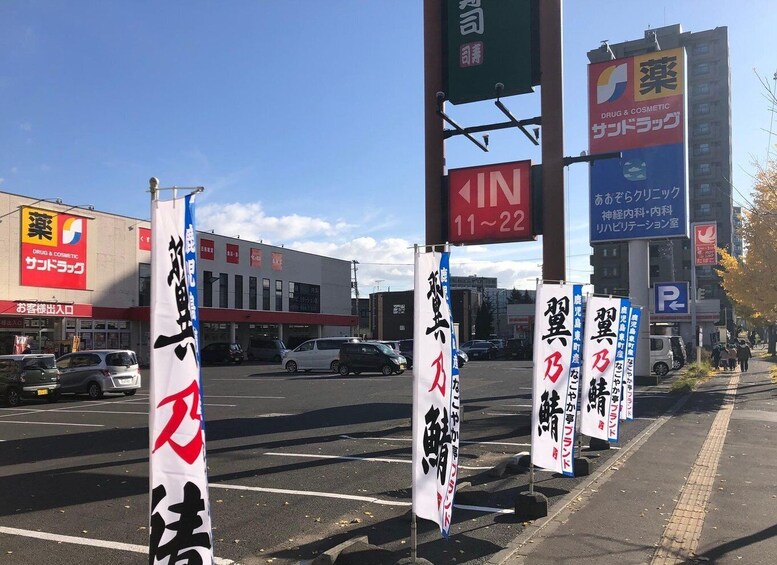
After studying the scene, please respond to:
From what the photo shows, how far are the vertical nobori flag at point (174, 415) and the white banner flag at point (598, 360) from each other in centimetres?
669

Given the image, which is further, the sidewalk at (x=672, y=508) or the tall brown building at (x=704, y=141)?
the tall brown building at (x=704, y=141)

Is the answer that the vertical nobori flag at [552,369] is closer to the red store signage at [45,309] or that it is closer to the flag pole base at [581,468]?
the flag pole base at [581,468]

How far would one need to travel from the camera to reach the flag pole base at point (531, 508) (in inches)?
263

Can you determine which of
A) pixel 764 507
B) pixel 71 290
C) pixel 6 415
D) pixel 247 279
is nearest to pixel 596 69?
pixel 764 507

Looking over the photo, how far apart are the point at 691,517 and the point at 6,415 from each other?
647 inches

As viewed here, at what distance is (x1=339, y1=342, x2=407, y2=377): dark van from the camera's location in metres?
29.5

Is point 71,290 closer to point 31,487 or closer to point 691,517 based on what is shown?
point 31,487

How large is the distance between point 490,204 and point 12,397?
1588 cm

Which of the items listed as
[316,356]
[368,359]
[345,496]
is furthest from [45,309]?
[345,496]

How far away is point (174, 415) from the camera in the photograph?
154 inches

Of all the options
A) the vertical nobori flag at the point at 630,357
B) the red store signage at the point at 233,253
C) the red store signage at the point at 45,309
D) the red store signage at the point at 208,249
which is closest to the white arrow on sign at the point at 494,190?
the vertical nobori flag at the point at 630,357

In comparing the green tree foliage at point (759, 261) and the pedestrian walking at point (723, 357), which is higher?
the green tree foliage at point (759, 261)

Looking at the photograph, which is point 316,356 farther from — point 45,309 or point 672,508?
point 672,508

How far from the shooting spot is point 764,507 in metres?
7.19
